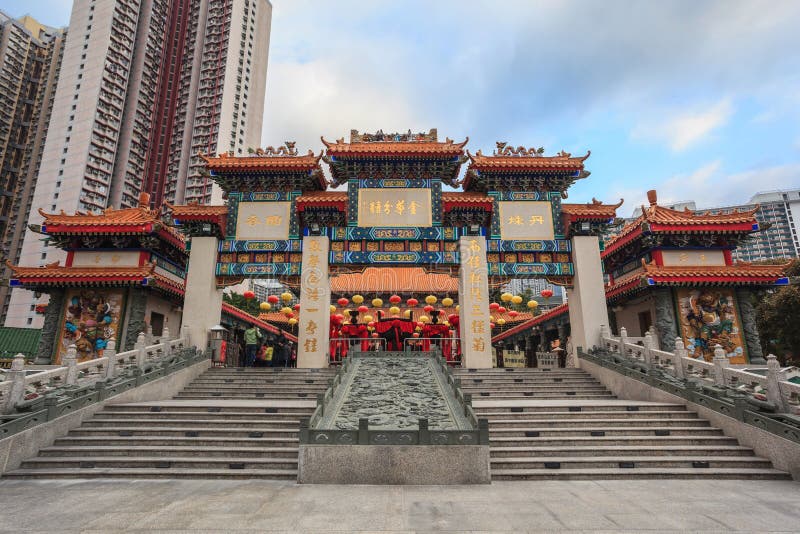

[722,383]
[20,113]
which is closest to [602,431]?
[722,383]

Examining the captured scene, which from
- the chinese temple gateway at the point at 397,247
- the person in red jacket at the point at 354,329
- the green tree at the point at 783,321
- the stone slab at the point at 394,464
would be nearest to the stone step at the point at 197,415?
the stone slab at the point at 394,464

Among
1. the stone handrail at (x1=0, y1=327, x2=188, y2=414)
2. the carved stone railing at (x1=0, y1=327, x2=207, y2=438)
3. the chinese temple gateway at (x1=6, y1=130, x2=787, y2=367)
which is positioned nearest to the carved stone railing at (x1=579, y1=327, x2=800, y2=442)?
the chinese temple gateway at (x1=6, y1=130, x2=787, y2=367)

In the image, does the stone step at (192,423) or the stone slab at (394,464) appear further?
the stone step at (192,423)

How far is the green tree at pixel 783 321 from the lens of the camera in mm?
20750

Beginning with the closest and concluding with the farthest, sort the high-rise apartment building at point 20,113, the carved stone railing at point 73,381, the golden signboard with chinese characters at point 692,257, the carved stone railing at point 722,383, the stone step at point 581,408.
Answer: the carved stone railing at point 722,383 < the carved stone railing at point 73,381 < the stone step at point 581,408 < the golden signboard with chinese characters at point 692,257 < the high-rise apartment building at point 20,113

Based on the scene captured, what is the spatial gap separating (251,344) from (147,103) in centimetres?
5616

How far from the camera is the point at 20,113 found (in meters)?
55.7

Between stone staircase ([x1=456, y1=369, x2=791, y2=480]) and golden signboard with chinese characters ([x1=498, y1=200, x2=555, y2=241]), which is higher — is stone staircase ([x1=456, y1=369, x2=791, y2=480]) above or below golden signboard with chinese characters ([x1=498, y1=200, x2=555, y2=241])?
below

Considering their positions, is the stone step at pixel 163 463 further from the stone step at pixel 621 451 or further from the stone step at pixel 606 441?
the stone step at pixel 606 441

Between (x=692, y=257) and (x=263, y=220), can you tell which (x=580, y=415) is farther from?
(x=263, y=220)

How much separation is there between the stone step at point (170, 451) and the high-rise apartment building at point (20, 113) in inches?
2175

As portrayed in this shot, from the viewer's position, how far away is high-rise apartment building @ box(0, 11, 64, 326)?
51.4 m

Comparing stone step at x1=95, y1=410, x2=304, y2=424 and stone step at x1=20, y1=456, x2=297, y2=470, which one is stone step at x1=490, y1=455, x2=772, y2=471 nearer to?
stone step at x1=20, y1=456, x2=297, y2=470

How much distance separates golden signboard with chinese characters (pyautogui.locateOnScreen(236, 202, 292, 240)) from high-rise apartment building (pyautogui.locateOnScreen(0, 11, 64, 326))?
4885 cm
